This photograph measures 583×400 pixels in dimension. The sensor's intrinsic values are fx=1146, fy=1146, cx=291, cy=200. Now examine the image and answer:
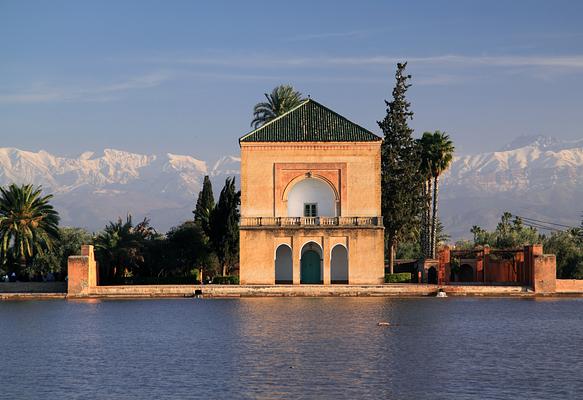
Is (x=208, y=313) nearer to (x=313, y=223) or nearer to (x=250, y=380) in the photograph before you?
(x=313, y=223)

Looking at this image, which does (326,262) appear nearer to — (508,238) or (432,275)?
(432,275)

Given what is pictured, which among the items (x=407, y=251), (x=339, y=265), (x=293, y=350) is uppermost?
(x=407, y=251)

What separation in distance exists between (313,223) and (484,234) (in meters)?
34.8

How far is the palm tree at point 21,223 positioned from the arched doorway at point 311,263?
1219 cm

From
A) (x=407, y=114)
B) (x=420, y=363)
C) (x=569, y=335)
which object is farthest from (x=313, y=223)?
(x=420, y=363)

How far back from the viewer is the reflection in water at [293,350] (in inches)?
957

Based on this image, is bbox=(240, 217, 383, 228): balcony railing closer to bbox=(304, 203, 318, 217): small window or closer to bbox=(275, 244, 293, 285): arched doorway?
bbox=(304, 203, 318, 217): small window

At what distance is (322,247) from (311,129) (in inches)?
223

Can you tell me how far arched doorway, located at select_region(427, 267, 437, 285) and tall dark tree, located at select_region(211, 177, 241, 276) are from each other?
9685 mm

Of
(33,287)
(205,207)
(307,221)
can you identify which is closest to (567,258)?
(307,221)

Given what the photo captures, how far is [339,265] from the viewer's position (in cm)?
5469

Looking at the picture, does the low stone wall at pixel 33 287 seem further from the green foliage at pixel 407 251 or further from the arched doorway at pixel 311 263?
the green foliage at pixel 407 251

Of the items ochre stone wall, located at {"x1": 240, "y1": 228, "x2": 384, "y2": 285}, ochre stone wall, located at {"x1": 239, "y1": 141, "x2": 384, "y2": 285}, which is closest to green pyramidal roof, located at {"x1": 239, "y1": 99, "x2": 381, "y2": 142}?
ochre stone wall, located at {"x1": 239, "y1": 141, "x2": 384, "y2": 285}

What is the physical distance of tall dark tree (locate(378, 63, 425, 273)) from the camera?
58.2 metres
